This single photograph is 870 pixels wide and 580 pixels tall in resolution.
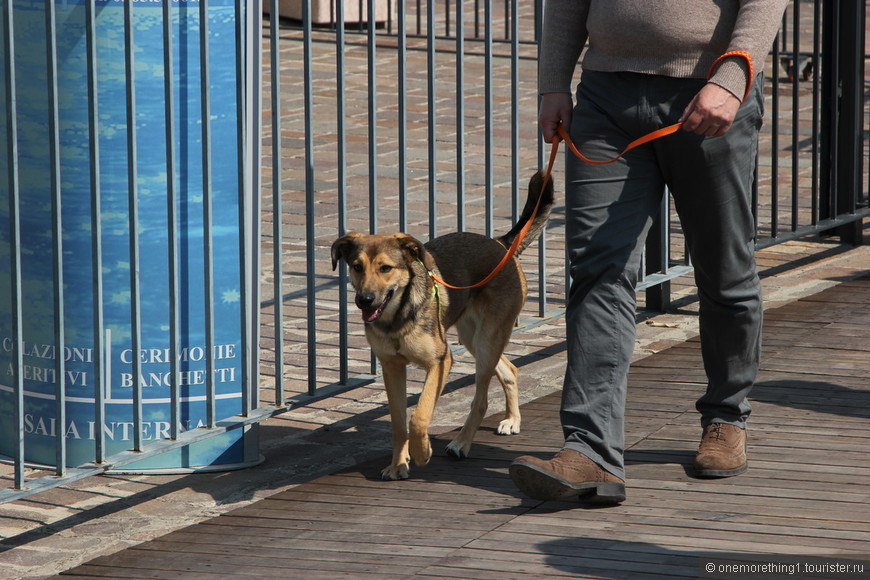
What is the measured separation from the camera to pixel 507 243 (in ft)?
18.7

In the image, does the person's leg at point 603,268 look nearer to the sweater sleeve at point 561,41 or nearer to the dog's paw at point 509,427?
the sweater sleeve at point 561,41

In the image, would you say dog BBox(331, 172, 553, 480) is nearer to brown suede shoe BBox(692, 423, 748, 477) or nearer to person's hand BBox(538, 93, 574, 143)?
person's hand BBox(538, 93, 574, 143)

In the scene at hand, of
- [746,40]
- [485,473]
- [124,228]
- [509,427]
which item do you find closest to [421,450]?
[485,473]

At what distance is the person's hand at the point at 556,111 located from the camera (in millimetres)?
4734

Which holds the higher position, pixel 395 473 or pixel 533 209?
pixel 533 209

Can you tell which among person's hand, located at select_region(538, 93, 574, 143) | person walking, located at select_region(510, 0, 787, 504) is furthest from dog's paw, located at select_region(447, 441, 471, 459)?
person's hand, located at select_region(538, 93, 574, 143)

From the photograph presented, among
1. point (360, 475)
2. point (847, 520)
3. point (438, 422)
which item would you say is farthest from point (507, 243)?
point (847, 520)

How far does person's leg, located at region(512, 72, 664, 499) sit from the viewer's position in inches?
178

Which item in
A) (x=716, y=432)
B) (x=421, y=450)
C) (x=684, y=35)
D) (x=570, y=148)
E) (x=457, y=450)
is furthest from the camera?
(x=457, y=450)

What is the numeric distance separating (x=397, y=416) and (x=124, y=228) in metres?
1.26

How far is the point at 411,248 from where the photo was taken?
16.6 feet

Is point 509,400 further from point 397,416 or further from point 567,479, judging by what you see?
point 567,479

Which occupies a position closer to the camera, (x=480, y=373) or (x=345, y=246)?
(x=345, y=246)

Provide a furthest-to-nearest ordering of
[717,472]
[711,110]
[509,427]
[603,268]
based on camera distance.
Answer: [509,427]
[717,472]
[603,268]
[711,110]
